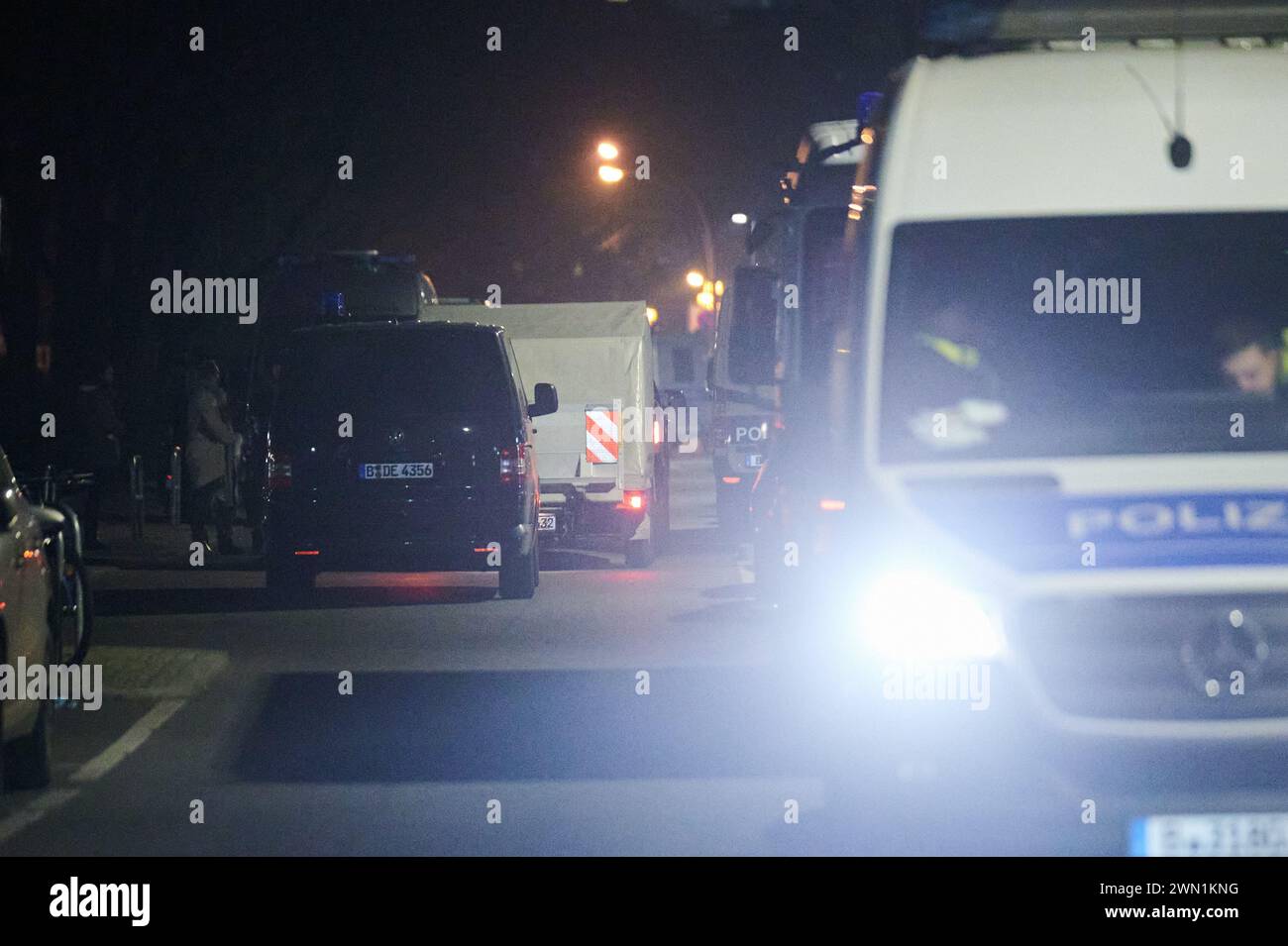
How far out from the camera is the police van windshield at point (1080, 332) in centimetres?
699

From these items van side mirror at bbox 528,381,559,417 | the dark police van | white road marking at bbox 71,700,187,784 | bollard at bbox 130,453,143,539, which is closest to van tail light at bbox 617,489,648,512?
van side mirror at bbox 528,381,559,417

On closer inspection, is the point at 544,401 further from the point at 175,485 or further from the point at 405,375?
the point at 175,485

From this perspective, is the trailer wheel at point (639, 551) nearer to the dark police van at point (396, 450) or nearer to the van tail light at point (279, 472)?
the dark police van at point (396, 450)

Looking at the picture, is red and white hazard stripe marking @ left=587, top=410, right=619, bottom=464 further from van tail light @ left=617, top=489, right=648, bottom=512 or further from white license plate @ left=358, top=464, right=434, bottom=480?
white license plate @ left=358, top=464, right=434, bottom=480

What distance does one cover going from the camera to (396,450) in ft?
58.1

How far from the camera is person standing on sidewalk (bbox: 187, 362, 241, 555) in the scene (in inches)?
926

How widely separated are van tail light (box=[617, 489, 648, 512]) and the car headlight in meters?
15.9

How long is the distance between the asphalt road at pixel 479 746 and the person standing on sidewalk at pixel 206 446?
5.36 m

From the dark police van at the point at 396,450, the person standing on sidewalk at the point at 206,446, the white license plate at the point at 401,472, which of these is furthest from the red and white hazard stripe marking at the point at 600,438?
the white license plate at the point at 401,472

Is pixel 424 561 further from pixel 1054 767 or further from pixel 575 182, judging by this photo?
pixel 575 182

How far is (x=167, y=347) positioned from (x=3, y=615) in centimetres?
3612

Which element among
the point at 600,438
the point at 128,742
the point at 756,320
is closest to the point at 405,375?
the point at 600,438

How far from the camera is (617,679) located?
1320 cm
